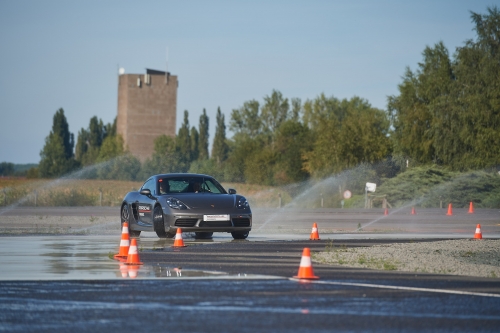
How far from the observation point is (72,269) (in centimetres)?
1498

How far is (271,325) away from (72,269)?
254 inches

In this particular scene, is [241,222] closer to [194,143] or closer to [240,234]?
[240,234]

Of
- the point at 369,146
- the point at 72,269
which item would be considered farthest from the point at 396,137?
the point at 72,269

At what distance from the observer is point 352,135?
9500 cm

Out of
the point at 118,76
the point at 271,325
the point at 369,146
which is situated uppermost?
the point at 118,76

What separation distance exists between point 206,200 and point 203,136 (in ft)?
489

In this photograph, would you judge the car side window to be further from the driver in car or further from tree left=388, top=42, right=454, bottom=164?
tree left=388, top=42, right=454, bottom=164

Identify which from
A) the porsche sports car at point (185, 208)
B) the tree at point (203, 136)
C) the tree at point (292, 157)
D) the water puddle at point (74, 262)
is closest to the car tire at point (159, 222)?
the porsche sports car at point (185, 208)

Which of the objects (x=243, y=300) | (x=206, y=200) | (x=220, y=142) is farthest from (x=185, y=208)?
(x=220, y=142)

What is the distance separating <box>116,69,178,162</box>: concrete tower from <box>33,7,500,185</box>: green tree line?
3.76m

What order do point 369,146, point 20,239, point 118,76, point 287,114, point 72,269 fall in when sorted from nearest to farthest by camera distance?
point 72,269 < point 20,239 < point 369,146 < point 287,114 < point 118,76

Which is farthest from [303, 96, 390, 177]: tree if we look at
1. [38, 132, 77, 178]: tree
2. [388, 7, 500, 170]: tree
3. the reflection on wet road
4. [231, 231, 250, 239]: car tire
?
[38, 132, 77, 178]: tree

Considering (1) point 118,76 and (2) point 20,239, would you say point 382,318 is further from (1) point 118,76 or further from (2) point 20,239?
(1) point 118,76

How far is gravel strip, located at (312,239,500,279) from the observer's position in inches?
616
